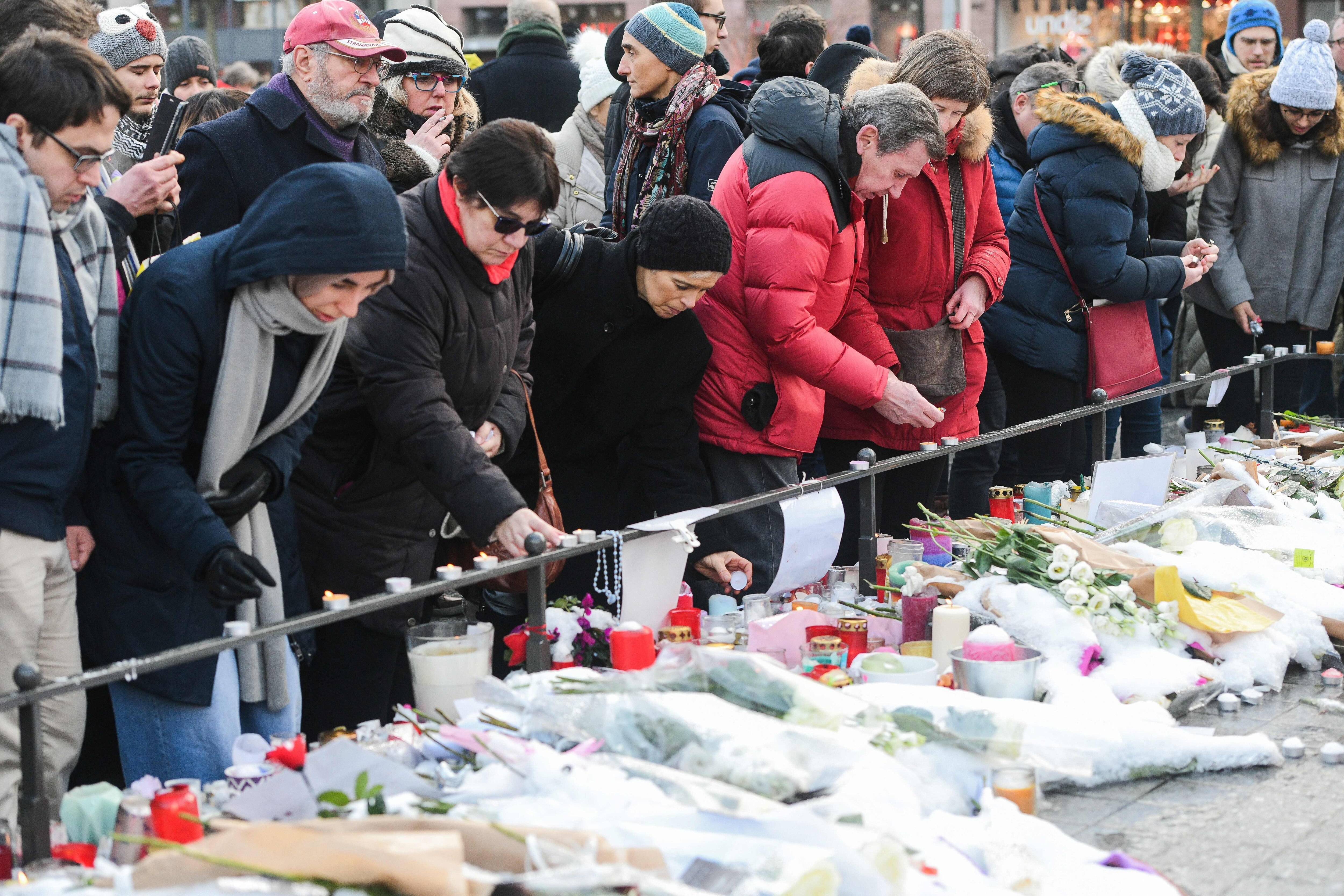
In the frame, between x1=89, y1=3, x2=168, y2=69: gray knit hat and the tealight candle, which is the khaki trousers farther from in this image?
x1=89, y1=3, x2=168, y2=69: gray knit hat

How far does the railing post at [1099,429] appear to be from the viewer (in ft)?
15.0

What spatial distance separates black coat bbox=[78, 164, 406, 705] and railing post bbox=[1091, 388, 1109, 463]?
107 inches

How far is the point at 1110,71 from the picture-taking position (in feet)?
17.4

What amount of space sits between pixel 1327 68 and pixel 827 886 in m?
5.10

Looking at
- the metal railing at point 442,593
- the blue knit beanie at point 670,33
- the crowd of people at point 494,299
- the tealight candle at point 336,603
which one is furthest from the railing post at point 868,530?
the tealight candle at point 336,603

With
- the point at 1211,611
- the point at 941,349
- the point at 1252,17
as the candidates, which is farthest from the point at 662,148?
the point at 1252,17

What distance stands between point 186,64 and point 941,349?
9.76ft

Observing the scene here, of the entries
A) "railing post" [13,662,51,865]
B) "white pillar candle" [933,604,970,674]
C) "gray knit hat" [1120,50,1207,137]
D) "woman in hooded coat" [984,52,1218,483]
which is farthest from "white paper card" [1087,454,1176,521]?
"railing post" [13,662,51,865]

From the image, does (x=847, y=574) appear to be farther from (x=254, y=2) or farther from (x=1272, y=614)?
(x=254, y=2)

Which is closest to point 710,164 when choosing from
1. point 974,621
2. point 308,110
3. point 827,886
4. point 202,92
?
point 308,110

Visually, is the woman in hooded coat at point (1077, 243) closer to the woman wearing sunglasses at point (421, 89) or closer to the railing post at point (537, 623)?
the woman wearing sunglasses at point (421, 89)

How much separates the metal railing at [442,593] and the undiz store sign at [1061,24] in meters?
11.8

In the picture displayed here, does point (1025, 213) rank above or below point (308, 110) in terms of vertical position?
below

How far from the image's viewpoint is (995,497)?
407 cm
